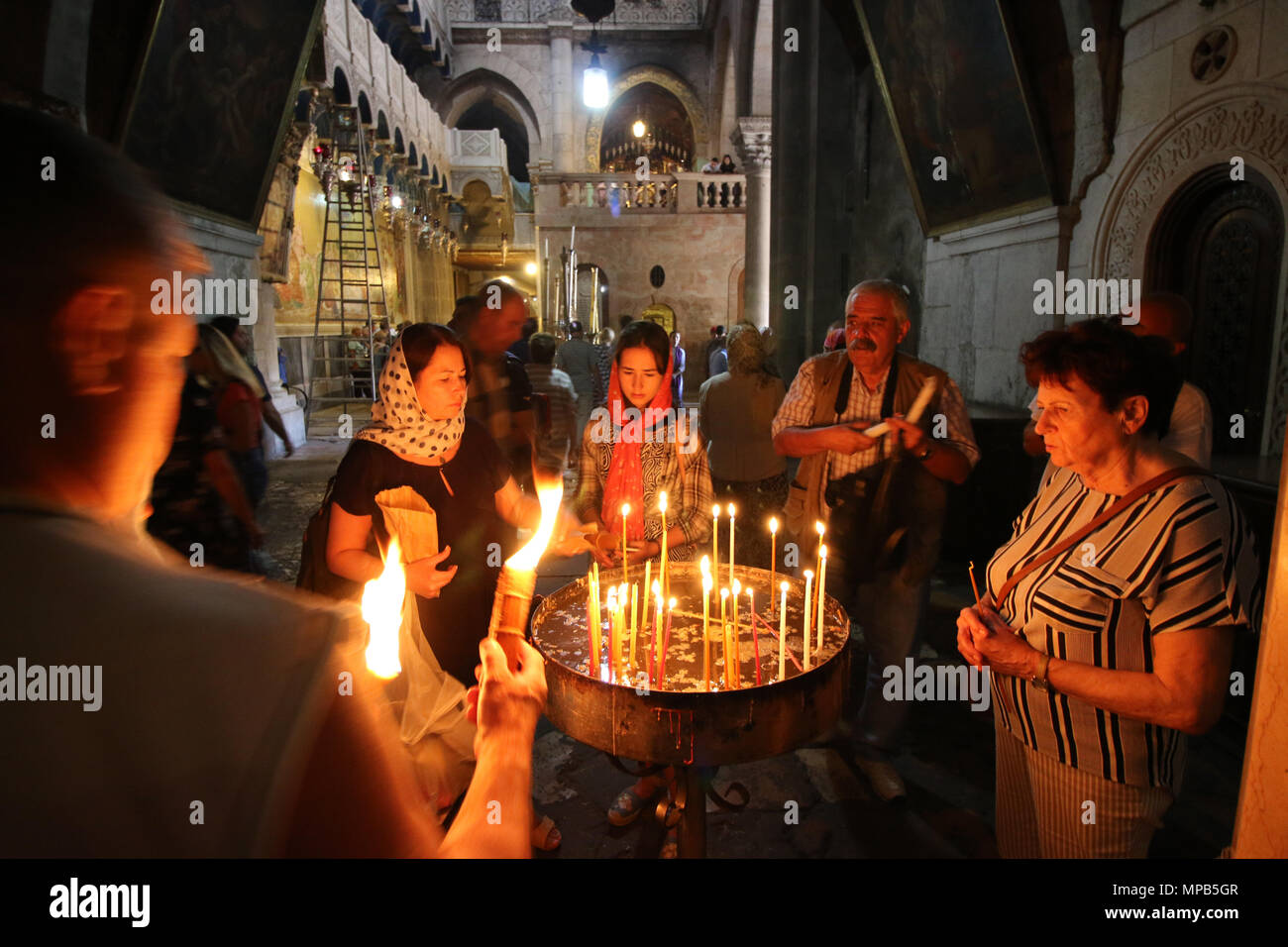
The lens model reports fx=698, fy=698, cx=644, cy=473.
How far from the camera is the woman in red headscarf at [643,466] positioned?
9.76 ft

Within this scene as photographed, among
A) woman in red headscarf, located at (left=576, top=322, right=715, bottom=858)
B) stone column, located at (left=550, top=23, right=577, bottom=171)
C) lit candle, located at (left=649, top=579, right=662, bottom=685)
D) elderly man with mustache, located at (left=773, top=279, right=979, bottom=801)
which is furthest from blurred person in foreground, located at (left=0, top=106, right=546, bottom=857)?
stone column, located at (left=550, top=23, right=577, bottom=171)

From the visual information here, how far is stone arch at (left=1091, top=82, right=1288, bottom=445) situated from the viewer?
A: 3.95 m

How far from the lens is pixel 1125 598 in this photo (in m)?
1.66

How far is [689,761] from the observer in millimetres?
1737

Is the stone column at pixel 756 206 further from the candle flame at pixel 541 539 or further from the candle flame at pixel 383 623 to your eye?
the candle flame at pixel 383 623

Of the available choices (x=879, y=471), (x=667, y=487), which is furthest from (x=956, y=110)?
(x=667, y=487)

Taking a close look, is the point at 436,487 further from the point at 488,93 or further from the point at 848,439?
the point at 488,93

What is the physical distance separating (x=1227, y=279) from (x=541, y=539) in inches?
210

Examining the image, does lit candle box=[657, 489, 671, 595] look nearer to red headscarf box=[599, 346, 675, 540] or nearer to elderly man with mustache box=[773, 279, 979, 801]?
red headscarf box=[599, 346, 675, 540]

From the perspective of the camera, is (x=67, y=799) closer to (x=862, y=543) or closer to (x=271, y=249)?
(x=862, y=543)

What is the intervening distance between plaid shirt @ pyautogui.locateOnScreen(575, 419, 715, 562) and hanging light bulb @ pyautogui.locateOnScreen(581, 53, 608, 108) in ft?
Answer: 77.0

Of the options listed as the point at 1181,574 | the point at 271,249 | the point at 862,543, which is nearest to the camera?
the point at 1181,574
